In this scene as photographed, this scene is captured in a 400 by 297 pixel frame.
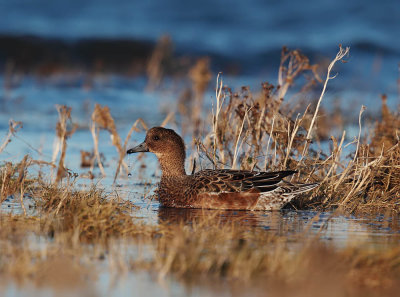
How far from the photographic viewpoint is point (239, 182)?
7922mm

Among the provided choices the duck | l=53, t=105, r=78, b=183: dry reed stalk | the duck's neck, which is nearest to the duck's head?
the duck's neck

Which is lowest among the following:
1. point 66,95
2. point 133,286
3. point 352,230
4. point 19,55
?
point 133,286

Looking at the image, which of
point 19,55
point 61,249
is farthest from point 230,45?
point 61,249

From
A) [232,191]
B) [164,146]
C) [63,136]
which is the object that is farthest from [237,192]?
[63,136]

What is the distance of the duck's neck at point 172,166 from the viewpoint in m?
8.44

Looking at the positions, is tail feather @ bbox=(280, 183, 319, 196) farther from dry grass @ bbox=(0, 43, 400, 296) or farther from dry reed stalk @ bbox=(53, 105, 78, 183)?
dry reed stalk @ bbox=(53, 105, 78, 183)

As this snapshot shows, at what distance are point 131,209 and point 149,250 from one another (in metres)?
1.71

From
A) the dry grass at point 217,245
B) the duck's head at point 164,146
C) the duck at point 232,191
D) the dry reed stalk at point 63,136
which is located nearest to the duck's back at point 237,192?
the duck at point 232,191

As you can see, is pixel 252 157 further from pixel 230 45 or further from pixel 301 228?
pixel 230 45

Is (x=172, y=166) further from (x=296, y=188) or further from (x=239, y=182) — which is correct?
(x=296, y=188)

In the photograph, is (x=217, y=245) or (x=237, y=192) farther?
(x=237, y=192)

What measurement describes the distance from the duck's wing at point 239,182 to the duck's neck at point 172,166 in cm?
49

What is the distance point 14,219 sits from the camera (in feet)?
20.4

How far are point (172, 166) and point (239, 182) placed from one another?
3.22ft
